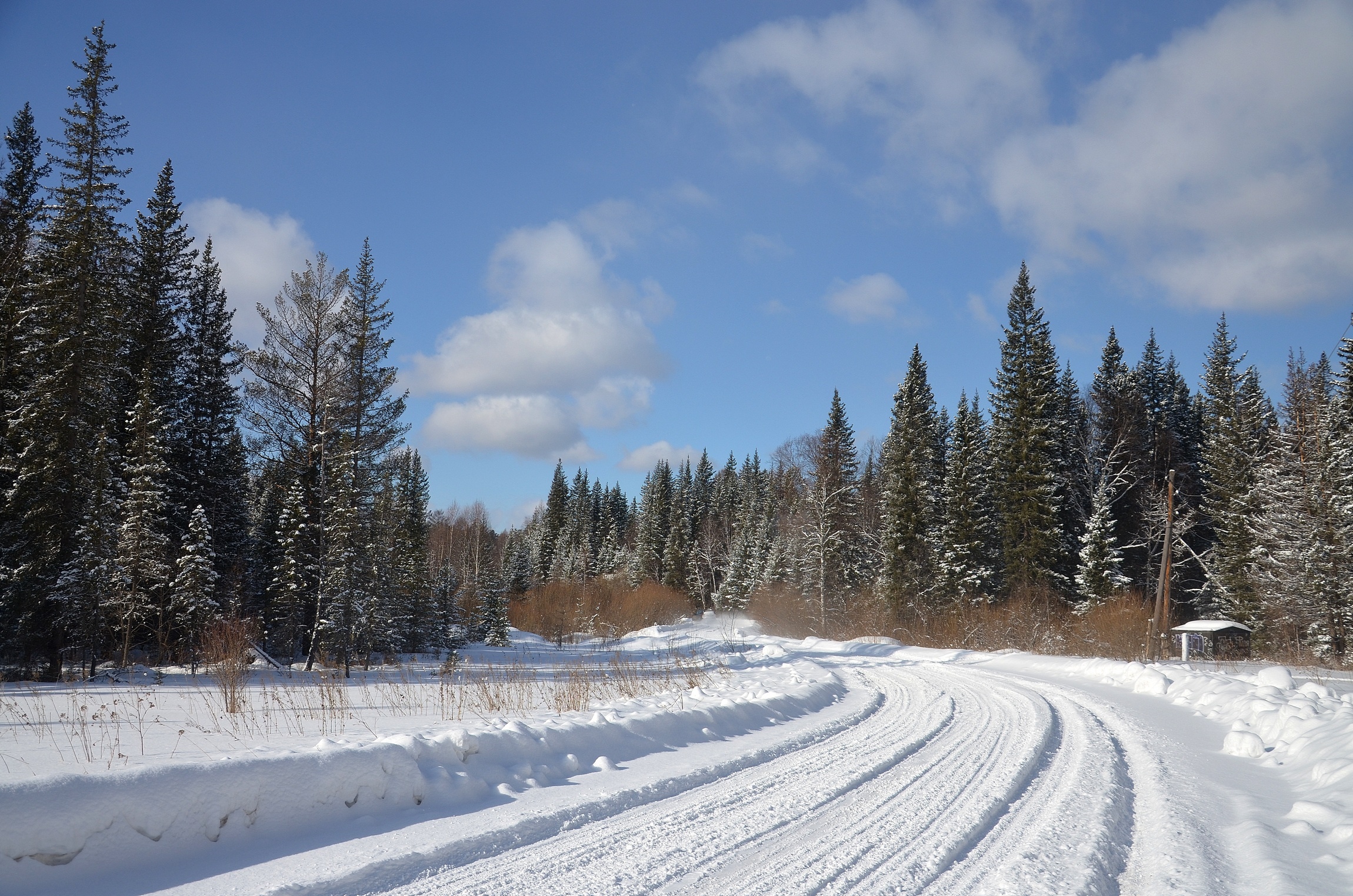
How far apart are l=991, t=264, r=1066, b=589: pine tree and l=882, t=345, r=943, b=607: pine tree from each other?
3724mm

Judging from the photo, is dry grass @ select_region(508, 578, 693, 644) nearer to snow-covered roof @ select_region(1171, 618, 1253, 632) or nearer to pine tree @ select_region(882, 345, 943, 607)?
pine tree @ select_region(882, 345, 943, 607)

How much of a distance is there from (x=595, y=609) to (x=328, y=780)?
51.4m

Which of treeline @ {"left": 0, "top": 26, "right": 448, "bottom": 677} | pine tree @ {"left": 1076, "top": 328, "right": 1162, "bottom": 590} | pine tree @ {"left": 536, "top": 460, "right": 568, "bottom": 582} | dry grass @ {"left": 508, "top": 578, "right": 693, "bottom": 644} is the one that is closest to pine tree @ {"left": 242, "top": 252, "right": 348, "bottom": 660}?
treeline @ {"left": 0, "top": 26, "right": 448, "bottom": 677}

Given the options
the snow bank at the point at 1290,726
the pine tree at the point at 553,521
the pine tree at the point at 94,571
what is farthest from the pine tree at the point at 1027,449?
the pine tree at the point at 553,521

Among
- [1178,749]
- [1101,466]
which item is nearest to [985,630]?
[1101,466]

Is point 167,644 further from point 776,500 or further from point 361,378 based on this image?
point 776,500

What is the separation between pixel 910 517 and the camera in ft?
130

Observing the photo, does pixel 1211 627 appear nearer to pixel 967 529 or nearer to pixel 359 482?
pixel 967 529

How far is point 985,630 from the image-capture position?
3155cm

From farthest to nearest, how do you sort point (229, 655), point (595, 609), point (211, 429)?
point (595, 609) < point (211, 429) < point (229, 655)

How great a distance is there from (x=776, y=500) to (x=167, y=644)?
49869 millimetres

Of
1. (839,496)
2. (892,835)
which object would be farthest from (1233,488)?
(892,835)

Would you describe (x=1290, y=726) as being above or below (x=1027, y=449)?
below

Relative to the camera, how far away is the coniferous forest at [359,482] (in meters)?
18.8
